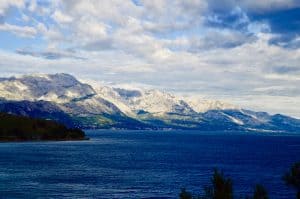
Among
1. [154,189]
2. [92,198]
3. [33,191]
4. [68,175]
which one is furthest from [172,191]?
[68,175]

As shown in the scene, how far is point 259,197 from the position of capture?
5819cm

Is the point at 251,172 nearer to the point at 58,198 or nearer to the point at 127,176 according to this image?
the point at 127,176

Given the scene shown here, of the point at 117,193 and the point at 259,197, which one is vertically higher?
the point at 259,197

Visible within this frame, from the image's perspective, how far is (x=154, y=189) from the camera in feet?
469

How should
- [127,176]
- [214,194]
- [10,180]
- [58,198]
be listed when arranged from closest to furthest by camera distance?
[214,194] → [58,198] → [10,180] → [127,176]

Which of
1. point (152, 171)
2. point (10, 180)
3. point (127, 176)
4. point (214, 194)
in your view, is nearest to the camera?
point (214, 194)

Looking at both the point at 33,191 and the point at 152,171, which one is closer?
the point at 33,191

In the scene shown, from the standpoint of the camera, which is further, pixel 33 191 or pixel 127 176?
pixel 127 176

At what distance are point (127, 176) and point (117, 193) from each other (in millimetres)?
41803

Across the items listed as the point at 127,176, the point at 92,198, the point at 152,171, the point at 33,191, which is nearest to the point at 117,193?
the point at 92,198

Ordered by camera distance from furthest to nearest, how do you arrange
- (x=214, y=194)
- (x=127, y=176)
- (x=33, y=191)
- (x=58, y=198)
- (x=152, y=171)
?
(x=152, y=171) < (x=127, y=176) < (x=33, y=191) < (x=58, y=198) < (x=214, y=194)

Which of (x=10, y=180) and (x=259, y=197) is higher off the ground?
(x=259, y=197)

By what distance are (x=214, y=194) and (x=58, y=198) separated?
256 feet

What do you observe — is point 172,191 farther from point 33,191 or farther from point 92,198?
point 33,191
